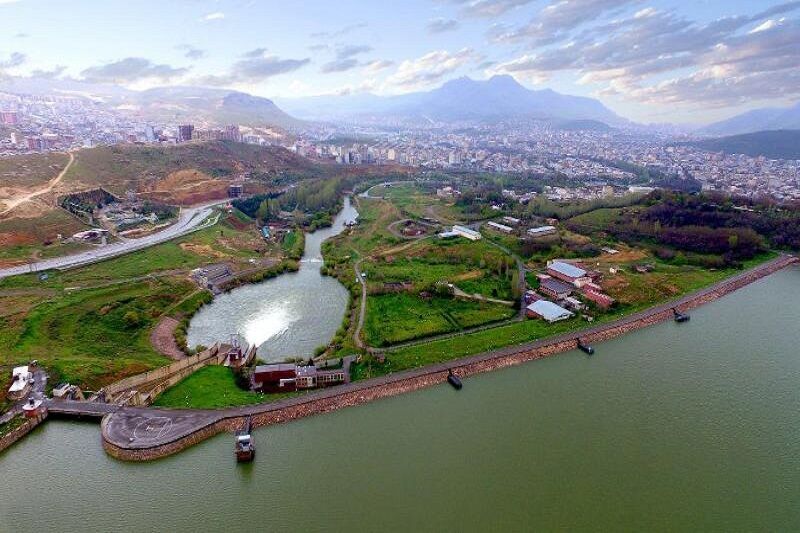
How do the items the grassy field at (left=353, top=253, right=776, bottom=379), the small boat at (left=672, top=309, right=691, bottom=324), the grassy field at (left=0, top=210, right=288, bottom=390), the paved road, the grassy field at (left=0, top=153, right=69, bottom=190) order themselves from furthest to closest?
the grassy field at (left=0, top=153, right=69, bottom=190)
the paved road
the small boat at (left=672, top=309, right=691, bottom=324)
the grassy field at (left=353, top=253, right=776, bottom=379)
the grassy field at (left=0, top=210, right=288, bottom=390)

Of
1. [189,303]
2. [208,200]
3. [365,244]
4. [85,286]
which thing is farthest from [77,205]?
[365,244]

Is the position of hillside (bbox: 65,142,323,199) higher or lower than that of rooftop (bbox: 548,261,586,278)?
higher

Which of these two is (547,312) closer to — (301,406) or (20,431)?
(301,406)

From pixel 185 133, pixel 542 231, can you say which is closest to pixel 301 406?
pixel 542 231

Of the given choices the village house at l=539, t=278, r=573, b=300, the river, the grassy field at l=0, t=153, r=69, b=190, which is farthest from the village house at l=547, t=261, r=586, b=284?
the grassy field at l=0, t=153, r=69, b=190

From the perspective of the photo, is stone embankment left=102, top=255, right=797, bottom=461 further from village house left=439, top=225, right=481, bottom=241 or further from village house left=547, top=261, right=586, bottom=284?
village house left=439, top=225, right=481, bottom=241

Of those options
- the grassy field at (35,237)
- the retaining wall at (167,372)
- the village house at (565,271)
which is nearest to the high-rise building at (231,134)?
the grassy field at (35,237)

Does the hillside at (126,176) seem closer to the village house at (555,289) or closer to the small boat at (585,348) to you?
the village house at (555,289)
